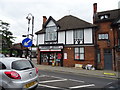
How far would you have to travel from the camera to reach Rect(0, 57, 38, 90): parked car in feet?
14.1

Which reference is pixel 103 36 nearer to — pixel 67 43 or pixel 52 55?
pixel 67 43

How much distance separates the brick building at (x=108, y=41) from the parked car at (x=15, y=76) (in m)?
14.1

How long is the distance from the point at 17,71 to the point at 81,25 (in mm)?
15917

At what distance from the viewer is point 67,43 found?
1917cm

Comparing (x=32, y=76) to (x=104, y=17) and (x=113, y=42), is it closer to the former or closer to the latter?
(x=113, y=42)

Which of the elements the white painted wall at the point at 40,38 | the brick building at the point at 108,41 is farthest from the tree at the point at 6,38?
the brick building at the point at 108,41

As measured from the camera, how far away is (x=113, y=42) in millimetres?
16453

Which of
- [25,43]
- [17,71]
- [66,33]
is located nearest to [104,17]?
[66,33]

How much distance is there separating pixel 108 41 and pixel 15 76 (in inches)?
606

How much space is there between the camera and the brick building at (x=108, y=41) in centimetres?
1606

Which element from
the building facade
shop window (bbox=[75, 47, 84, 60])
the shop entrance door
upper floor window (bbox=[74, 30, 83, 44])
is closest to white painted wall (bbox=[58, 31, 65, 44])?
the building facade

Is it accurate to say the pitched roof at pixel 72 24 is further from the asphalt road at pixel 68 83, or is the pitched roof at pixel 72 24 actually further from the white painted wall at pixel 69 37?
the asphalt road at pixel 68 83

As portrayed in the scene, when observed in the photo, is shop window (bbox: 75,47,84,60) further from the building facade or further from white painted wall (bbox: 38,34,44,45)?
white painted wall (bbox: 38,34,44,45)

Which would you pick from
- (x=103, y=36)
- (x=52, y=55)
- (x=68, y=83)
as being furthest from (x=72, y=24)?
(x=68, y=83)
